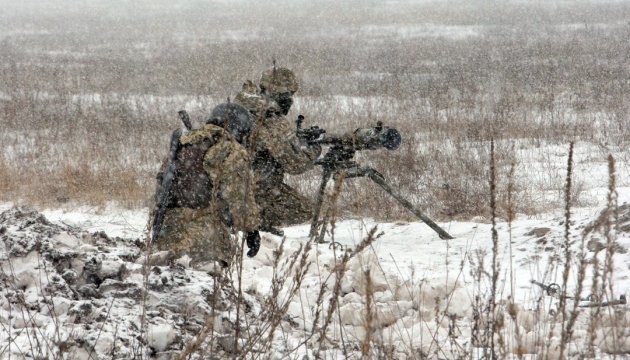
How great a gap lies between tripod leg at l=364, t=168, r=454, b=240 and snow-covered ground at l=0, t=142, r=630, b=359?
4.2 inches

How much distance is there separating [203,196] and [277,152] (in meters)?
0.67

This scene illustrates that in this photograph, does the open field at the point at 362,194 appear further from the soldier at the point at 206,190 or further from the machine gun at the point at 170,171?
the machine gun at the point at 170,171

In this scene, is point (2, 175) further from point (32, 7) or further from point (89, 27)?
point (32, 7)

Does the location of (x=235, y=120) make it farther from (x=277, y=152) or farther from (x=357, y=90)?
(x=357, y=90)

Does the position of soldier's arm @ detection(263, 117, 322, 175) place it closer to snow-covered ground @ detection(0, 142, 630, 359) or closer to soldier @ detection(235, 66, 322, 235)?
soldier @ detection(235, 66, 322, 235)

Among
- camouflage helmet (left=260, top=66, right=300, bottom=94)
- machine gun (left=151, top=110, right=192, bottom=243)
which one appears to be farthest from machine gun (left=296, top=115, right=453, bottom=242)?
machine gun (left=151, top=110, right=192, bottom=243)

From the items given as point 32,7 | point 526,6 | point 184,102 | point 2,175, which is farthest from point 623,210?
point 32,7

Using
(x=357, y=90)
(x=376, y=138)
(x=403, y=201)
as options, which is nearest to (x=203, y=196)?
(x=376, y=138)

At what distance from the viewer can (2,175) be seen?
7.47 metres

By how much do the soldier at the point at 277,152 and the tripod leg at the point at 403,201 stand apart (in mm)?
417

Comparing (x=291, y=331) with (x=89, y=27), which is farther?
(x=89, y=27)

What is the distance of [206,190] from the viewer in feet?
13.6

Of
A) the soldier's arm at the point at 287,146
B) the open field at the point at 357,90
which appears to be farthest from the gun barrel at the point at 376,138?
the open field at the point at 357,90

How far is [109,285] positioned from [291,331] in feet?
3.30
